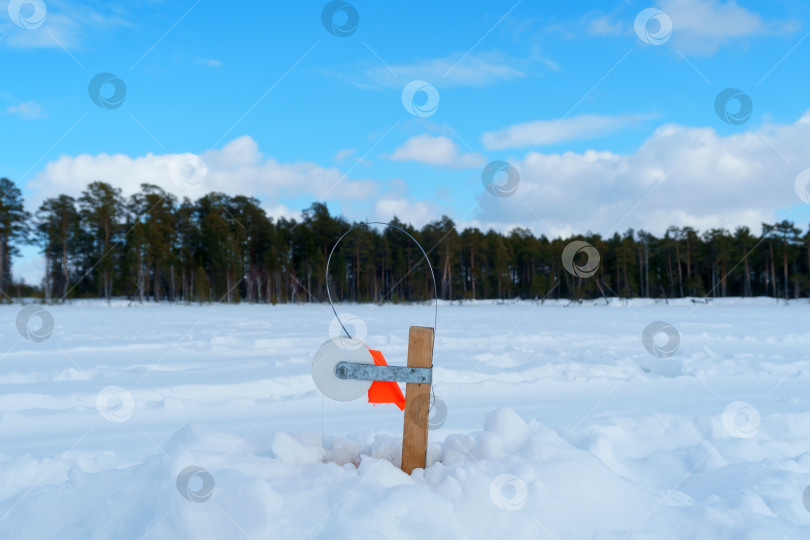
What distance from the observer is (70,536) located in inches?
89.9

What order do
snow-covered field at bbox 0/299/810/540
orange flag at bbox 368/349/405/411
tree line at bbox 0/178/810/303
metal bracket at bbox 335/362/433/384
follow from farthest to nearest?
1. tree line at bbox 0/178/810/303
2. orange flag at bbox 368/349/405/411
3. metal bracket at bbox 335/362/433/384
4. snow-covered field at bbox 0/299/810/540

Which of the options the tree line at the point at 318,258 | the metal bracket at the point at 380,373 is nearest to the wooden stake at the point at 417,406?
the metal bracket at the point at 380,373

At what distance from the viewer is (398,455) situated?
3018mm

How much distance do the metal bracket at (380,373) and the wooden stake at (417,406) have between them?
44mm

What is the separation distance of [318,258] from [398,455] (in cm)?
4468

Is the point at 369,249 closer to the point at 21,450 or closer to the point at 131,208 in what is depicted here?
the point at 131,208

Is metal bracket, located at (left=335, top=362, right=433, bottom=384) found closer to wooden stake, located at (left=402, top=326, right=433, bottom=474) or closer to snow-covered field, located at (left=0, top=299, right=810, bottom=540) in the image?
wooden stake, located at (left=402, top=326, right=433, bottom=474)

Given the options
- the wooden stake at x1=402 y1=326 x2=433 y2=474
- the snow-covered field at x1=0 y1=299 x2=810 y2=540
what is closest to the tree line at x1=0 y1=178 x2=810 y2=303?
the snow-covered field at x1=0 y1=299 x2=810 y2=540

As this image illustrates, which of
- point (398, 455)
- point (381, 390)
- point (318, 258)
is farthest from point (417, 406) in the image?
point (318, 258)

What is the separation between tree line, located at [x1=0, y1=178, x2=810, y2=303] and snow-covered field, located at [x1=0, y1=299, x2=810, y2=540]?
34.0 m

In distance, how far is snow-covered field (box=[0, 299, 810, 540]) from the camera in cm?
224

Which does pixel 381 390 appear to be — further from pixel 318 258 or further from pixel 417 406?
pixel 318 258

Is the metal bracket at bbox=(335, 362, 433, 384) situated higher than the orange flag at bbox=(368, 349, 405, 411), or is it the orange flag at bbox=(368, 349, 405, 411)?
the metal bracket at bbox=(335, 362, 433, 384)

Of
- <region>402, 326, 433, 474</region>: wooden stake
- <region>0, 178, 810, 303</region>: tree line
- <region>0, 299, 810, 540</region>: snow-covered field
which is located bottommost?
<region>0, 299, 810, 540</region>: snow-covered field
